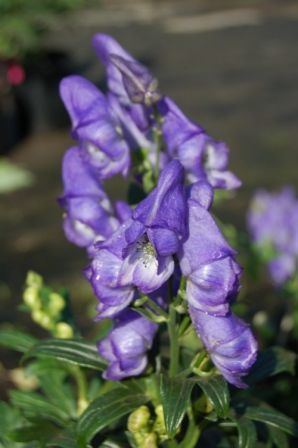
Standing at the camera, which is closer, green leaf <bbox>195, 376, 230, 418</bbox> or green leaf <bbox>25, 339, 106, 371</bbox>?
green leaf <bbox>195, 376, 230, 418</bbox>

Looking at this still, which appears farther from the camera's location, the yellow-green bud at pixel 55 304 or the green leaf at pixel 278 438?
the yellow-green bud at pixel 55 304

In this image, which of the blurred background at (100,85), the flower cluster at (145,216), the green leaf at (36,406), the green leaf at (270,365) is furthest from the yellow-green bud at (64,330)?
the blurred background at (100,85)

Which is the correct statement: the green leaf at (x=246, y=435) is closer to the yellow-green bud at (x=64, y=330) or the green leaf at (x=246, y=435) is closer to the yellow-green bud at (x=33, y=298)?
the yellow-green bud at (x=64, y=330)

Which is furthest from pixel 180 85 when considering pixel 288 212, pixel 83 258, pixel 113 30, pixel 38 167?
pixel 288 212

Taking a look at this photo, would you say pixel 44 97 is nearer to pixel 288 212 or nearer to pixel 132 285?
pixel 288 212

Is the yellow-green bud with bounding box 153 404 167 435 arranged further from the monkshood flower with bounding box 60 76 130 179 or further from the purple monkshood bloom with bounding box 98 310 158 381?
the monkshood flower with bounding box 60 76 130 179

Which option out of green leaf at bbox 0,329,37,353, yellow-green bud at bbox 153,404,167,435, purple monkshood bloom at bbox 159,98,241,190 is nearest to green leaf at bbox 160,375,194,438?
yellow-green bud at bbox 153,404,167,435
